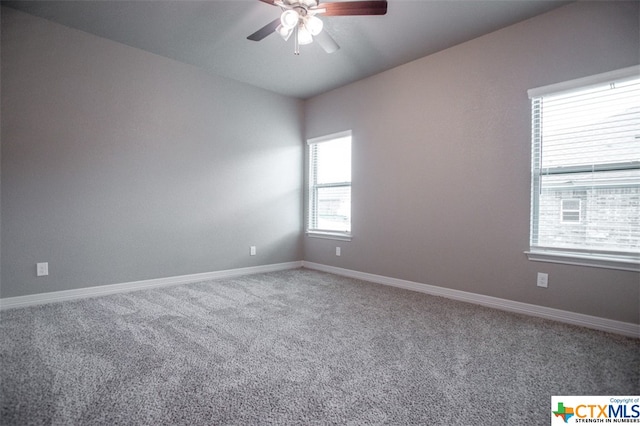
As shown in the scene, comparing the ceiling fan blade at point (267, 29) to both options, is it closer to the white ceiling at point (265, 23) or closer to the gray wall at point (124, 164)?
the white ceiling at point (265, 23)

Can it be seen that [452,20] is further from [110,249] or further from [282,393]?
[110,249]

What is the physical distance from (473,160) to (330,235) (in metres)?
2.15

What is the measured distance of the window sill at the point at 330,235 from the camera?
14.1 ft

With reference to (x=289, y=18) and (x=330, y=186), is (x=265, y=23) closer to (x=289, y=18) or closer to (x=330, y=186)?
(x=289, y=18)

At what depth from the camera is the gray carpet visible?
1.43 m

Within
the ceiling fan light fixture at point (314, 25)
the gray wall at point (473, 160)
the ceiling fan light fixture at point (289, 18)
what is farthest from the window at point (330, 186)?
the ceiling fan light fixture at point (289, 18)

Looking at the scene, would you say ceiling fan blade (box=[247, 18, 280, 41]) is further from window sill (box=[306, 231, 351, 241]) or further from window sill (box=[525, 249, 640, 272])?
window sill (box=[525, 249, 640, 272])

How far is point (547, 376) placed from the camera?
5.70 ft

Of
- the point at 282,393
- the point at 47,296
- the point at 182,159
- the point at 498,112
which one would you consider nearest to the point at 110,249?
the point at 47,296

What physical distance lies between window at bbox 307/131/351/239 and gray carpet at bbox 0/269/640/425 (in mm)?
1691

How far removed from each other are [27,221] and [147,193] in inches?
40.7

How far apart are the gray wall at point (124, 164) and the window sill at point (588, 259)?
3208 millimetres

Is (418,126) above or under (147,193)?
above

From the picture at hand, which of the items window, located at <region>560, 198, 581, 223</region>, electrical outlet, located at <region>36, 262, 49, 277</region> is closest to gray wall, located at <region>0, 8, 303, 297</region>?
electrical outlet, located at <region>36, 262, 49, 277</region>
